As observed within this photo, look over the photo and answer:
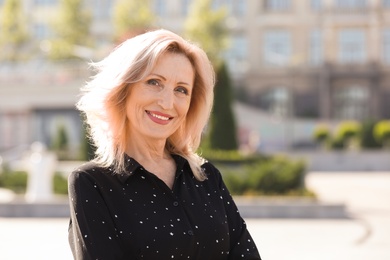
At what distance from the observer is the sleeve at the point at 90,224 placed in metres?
2.78

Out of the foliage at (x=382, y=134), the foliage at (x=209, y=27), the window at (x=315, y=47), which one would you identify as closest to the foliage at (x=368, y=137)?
the foliage at (x=382, y=134)

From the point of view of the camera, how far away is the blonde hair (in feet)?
9.61

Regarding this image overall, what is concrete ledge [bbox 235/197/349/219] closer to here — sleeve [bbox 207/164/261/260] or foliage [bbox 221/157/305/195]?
foliage [bbox 221/157/305/195]

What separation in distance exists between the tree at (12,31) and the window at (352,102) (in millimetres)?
18387

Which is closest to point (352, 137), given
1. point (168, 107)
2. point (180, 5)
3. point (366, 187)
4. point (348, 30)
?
point (366, 187)

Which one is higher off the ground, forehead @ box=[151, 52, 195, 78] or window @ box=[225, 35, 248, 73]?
forehead @ box=[151, 52, 195, 78]

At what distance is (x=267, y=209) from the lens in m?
14.8

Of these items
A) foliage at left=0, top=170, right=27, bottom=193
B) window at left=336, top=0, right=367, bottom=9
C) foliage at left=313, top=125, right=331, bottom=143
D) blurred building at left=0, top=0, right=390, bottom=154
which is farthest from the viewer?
window at left=336, top=0, right=367, bottom=9

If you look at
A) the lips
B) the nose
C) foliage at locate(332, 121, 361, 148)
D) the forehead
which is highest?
the forehead

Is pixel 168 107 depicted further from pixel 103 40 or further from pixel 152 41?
pixel 103 40

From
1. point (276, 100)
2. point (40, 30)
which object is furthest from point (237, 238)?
point (40, 30)

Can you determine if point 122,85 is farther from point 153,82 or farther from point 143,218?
point 143,218

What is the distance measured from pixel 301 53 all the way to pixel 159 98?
50806 millimetres

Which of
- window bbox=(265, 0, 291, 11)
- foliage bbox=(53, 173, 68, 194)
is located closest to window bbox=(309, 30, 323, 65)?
window bbox=(265, 0, 291, 11)
